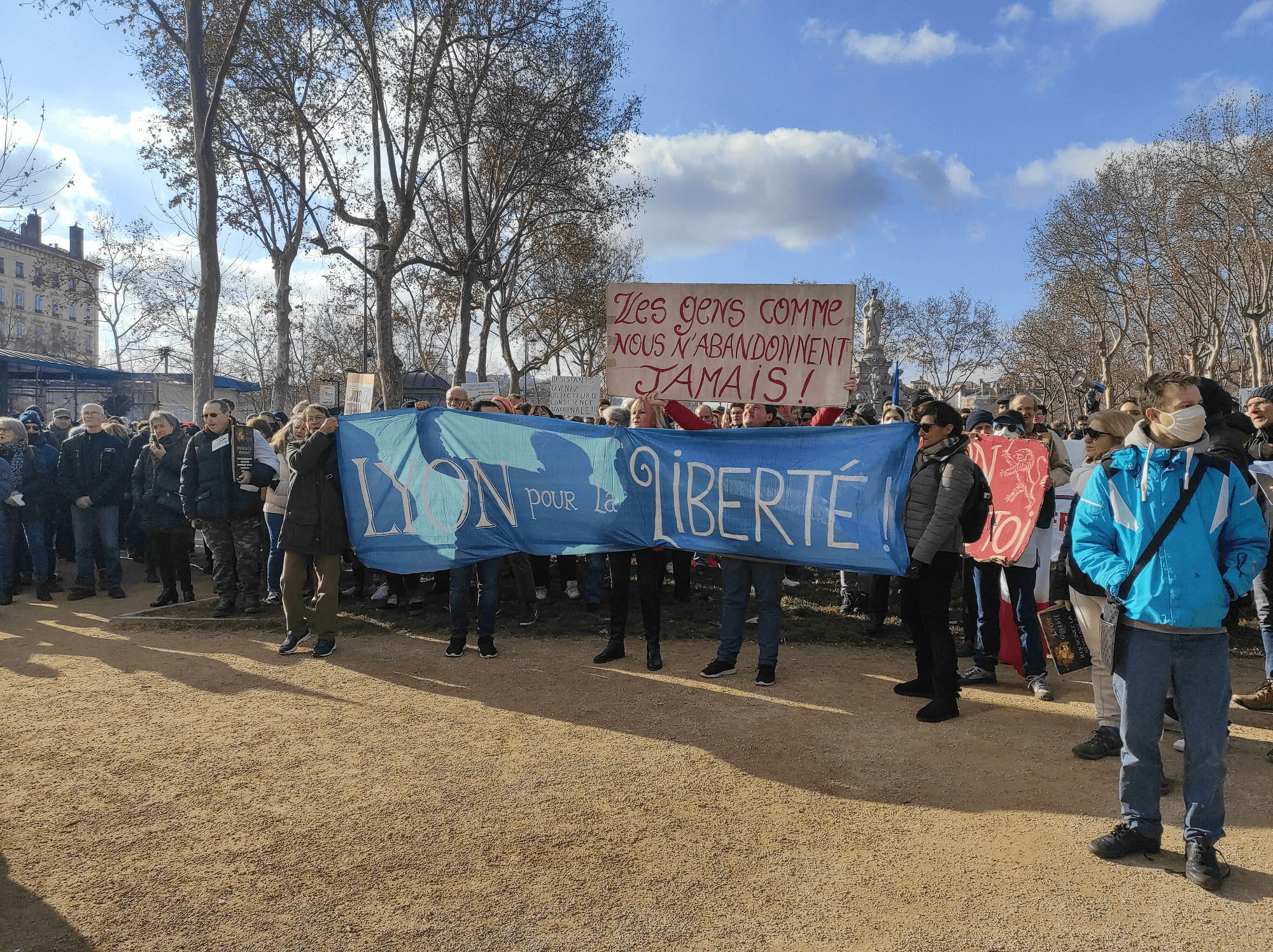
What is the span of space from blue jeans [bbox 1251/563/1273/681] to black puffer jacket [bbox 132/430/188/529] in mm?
9393

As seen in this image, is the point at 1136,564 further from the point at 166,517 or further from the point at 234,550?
the point at 166,517

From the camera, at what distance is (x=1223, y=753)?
3.25m

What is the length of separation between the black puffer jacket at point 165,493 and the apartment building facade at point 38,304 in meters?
63.8

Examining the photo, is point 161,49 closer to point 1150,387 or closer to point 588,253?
point 588,253

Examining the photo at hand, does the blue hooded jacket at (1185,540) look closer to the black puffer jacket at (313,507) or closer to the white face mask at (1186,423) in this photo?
the white face mask at (1186,423)

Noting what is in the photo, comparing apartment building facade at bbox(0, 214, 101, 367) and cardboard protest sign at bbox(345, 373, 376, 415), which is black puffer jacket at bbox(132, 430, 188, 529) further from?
apartment building facade at bbox(0, 214, 101, 367)

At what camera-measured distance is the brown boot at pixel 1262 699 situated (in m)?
5.32

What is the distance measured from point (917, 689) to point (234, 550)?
663 cm

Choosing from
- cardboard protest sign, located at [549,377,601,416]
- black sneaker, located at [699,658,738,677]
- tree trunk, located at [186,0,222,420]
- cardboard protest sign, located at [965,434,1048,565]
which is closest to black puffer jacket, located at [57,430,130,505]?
tree trunk, located at [186,0,222,420]

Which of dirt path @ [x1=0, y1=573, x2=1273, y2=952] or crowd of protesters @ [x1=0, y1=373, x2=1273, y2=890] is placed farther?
crowd of protesters @ [x1=0, y1=373, x2=1273, y2=890]

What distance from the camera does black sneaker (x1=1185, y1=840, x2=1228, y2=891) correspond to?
10.6 ft

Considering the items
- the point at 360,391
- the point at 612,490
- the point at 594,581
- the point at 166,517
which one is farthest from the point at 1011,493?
the point at 360,391

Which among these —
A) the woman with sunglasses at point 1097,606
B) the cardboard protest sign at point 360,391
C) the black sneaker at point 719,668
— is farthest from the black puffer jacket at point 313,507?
the cardboard protest sign at point 360,391

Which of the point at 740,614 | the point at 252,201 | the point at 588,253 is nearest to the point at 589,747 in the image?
the point at 740,614
